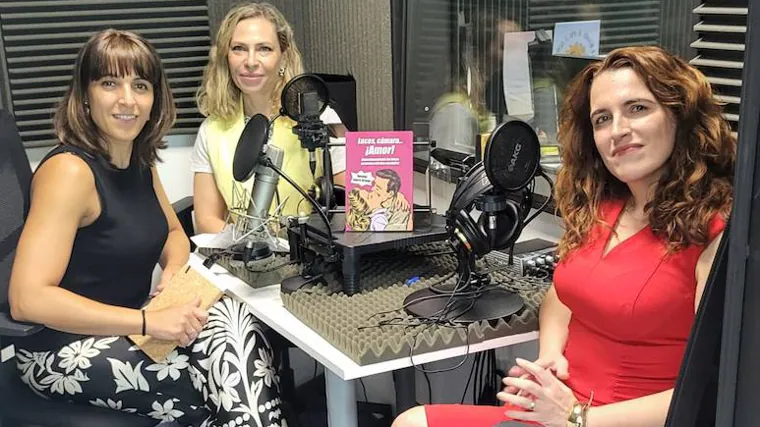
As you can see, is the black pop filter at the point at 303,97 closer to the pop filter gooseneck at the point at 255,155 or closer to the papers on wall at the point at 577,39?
the pop filter gooseneck at the point at 255,155

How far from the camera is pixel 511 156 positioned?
1.52 meters

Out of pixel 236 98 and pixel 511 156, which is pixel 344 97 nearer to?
pixel 236 98

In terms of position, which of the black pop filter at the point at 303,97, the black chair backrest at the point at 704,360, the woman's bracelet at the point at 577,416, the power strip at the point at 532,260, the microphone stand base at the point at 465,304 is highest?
the black pop filter at the point at 303,97

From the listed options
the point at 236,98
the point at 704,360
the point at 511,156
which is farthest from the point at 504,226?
the point at 236,98

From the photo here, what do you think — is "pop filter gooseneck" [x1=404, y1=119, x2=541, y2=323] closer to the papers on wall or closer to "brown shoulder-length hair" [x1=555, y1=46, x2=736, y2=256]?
"brown shoulder-length hair" [x1=555, y1=46, x2=736, y2=256]

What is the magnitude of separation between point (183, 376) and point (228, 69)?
114cm

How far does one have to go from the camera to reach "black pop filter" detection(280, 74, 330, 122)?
6.38 ft

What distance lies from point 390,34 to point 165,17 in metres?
0.99

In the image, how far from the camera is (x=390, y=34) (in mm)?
2943

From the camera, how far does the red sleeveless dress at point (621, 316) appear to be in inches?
52.6

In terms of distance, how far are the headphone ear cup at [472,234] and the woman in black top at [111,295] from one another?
0.58m

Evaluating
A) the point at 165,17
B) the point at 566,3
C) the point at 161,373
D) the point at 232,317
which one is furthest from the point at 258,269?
the point at 165,17

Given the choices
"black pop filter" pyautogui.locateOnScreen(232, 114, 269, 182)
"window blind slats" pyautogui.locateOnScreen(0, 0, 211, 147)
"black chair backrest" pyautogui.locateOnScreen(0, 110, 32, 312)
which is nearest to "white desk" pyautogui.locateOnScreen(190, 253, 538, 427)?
"black pop filter" pyautogui.locateOnScreen(232, 114, 269, 182)

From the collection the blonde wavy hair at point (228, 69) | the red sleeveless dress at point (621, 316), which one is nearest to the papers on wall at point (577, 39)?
the red sleeveless dress at point (621, 316)
